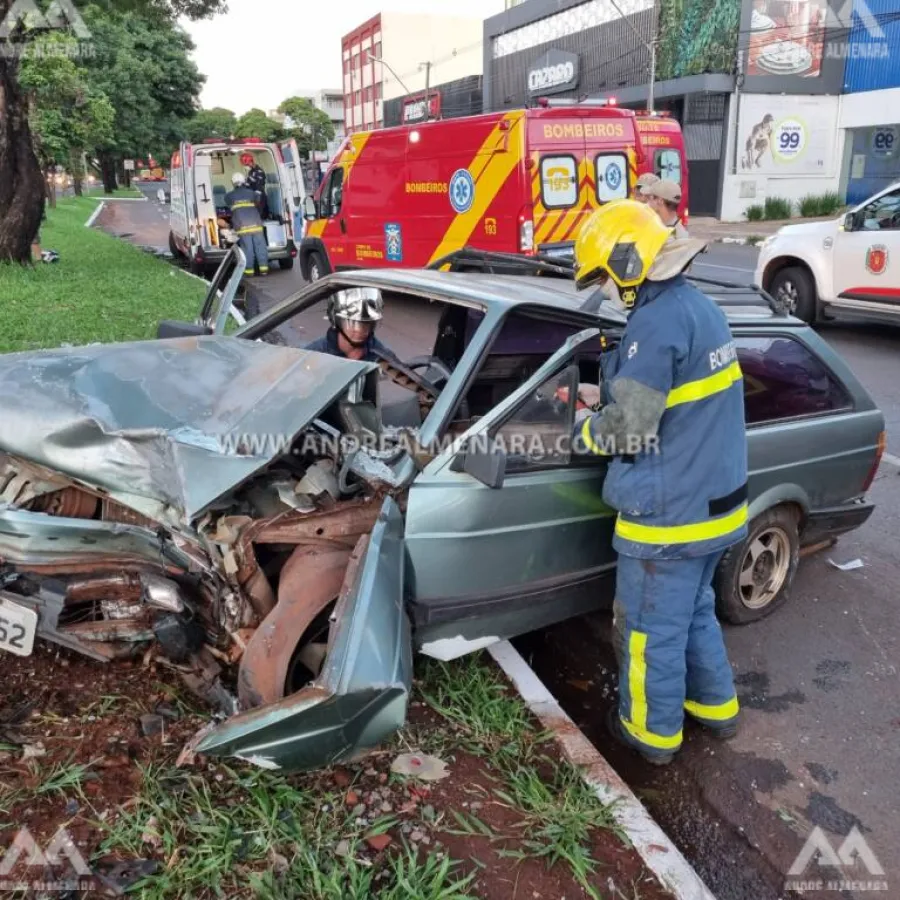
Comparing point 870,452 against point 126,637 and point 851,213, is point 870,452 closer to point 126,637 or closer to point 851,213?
point 126,637

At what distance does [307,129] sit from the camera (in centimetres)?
7325

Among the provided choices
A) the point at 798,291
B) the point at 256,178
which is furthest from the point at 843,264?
the point at 256,178

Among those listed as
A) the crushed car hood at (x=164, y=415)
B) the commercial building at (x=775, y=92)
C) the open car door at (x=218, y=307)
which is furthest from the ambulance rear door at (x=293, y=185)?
the commercial building at (x=775, y=92)

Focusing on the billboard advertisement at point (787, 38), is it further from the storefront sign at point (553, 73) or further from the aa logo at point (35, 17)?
the aa logo at point (35, 17)

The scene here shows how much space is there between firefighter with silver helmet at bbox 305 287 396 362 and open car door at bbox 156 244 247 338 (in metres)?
0.46

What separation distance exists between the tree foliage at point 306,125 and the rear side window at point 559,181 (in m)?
64.8

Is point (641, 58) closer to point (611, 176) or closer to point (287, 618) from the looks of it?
point (611, 176)

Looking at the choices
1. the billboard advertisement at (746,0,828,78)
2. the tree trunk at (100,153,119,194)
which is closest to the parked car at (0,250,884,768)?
the billboard advertisement at (746,0,828,78)

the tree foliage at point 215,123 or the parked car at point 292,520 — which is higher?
the tree foliage at point 215,123

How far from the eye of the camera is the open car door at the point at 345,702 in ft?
6.82

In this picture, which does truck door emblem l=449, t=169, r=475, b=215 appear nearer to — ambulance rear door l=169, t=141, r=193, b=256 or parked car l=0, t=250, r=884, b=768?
ambulance rear door l=169, t=141, r=193, b=256

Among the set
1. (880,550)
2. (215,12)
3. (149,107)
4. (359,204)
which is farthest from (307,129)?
(880,550)

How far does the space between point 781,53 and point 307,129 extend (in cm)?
5372

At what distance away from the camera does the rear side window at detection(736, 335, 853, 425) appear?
356cm
